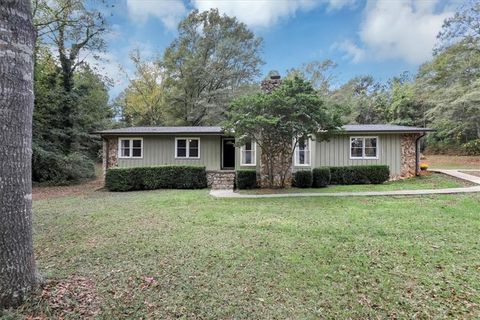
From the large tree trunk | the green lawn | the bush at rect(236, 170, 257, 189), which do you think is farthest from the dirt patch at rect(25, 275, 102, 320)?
the bush at rect(236, 170, 257, 189)

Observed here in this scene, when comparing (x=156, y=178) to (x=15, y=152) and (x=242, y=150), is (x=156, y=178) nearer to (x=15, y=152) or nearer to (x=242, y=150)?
(x=242, y=150)

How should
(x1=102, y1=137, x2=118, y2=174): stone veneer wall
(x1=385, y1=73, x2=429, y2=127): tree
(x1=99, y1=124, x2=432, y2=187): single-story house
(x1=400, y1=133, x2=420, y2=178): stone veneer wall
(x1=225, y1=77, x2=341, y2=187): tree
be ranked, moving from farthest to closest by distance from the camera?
(x1=385, y1=73, x2=429, y2=127): tree
(x1=102, y1=137, x2=118, y2=174): stone veneer wall
(x1=400, y1=133, x2=420, y2=178): stone veneer wall
(x1=99, y1=124, x2=432, y2=187): single-story house
(x1=225, y1=77, x2=341, y2=187): tree

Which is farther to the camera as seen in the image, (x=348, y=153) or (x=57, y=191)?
(x=348, y=153)

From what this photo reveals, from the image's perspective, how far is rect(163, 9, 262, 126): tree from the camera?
25.0 meters

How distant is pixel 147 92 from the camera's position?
26.6 metres

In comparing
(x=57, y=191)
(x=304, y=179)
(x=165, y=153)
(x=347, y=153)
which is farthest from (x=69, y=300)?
(x=347, y=153)

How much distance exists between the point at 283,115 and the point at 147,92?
20769mm

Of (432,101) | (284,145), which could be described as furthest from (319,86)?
(284,145)

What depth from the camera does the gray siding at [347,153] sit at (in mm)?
13164

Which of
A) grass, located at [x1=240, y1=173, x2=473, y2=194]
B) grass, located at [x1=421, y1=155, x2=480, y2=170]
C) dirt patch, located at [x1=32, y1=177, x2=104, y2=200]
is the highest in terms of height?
grass, located at [x1=421, y1=155, x2=480, y2=170]

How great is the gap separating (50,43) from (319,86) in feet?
86.3

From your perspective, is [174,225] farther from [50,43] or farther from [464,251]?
[50,43]

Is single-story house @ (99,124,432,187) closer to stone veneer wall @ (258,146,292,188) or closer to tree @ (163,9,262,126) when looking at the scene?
stone veneer wall @ (258,146,292,188)

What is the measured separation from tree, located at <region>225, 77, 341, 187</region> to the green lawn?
3.83 metres
